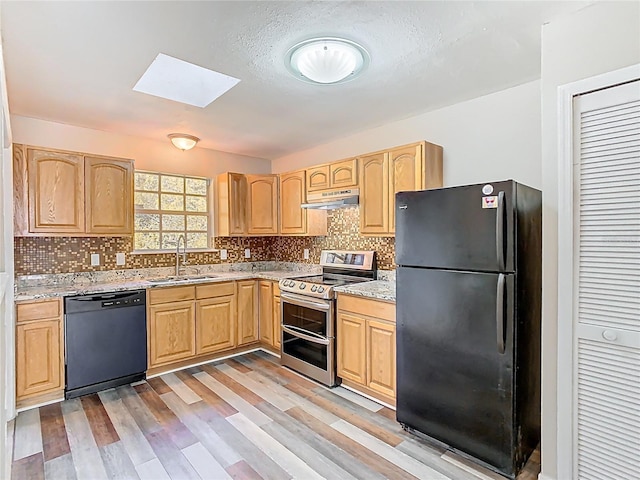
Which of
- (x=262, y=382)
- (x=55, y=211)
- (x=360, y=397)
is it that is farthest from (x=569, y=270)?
(x=55, y=211)

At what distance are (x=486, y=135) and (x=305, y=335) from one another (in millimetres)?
2421

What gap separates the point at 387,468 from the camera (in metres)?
2.11

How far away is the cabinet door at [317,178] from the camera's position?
3855mm

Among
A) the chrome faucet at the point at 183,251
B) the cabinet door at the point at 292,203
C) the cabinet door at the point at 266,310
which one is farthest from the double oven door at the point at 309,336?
the chrome faucet at the point at 183,251

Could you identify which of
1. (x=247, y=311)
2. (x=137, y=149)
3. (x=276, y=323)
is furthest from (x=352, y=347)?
(x=137, y=149)

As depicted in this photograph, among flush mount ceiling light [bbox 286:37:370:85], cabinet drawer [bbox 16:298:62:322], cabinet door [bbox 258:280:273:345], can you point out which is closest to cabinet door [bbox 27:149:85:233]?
cabinet drawer [bbox 16:298:62:322]

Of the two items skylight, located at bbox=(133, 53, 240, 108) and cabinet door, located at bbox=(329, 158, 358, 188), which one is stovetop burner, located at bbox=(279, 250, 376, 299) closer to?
cabinet door, located at bbox=(329, 158, 358, 188)

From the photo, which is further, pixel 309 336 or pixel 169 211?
pixel 169 211

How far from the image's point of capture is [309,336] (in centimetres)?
346

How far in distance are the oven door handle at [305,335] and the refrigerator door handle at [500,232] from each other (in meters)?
1.80

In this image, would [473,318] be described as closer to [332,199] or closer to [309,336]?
[309,336]

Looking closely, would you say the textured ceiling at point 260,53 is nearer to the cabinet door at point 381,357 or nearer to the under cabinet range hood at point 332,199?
the under cabinet range hood at point 332,199

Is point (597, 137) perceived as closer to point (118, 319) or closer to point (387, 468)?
point (387, 468)

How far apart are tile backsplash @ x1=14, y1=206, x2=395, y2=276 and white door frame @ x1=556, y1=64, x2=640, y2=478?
1751mm
